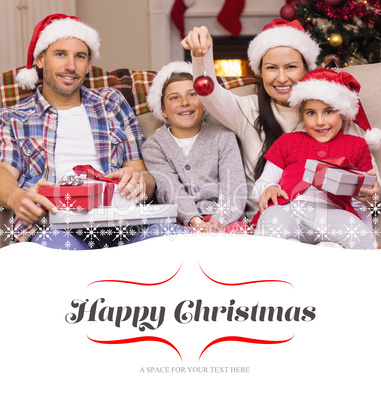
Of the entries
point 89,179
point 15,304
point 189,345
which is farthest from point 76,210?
point 189,345

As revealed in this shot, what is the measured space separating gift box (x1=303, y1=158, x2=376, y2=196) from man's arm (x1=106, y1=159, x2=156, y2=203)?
489 mm

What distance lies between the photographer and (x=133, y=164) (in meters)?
1.88

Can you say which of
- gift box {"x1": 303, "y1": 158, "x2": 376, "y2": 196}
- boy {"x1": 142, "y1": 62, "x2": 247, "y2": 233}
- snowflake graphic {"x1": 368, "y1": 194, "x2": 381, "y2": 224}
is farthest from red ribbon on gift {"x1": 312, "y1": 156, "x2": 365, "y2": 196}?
boy {"x1": 142, "y1": 62, "x2": 247, "y2": 233}

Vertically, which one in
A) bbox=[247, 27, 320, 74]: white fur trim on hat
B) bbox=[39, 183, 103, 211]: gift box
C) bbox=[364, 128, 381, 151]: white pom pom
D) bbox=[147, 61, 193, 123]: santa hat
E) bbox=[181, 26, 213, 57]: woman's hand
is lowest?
bbox=[39, 183, 103, 211]: gift box

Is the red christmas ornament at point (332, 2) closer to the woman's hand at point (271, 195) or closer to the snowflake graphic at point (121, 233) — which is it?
the woman's hand at point (271, 195)

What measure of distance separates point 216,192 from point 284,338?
892mm

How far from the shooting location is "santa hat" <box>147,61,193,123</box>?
1880 mm

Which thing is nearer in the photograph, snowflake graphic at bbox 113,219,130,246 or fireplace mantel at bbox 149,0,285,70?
snowflake graphic at bbox 113,219,130,246

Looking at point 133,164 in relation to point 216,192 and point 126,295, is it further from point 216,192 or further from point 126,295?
point 126,295

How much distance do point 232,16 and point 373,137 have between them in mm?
2844

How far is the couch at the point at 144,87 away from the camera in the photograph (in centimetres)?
189

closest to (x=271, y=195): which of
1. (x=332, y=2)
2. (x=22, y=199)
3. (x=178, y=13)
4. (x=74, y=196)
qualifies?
(x=74, y=196)

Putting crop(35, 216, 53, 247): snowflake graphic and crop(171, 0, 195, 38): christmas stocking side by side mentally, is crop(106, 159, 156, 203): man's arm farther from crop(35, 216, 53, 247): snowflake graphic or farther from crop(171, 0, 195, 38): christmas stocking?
crop(171, 0, 195, 38): christmas stocking

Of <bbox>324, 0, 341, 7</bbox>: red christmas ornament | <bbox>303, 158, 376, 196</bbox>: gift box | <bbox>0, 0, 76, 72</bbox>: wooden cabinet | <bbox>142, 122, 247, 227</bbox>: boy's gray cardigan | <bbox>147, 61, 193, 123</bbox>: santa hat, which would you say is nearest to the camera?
<bbox>303, 158, 376, 196</bbox>: gift box
